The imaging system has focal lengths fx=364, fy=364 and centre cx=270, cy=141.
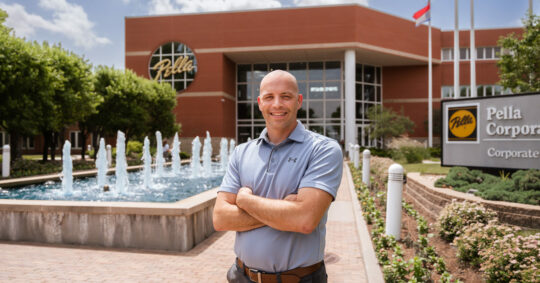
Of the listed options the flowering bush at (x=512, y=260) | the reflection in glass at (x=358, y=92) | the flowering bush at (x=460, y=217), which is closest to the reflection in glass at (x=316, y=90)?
the reflection in glass at (x=358, y=92)

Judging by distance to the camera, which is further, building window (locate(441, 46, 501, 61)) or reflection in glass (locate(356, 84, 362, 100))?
building window (locate(441, 46, 501, 61))

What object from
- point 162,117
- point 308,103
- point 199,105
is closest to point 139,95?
point 162,117

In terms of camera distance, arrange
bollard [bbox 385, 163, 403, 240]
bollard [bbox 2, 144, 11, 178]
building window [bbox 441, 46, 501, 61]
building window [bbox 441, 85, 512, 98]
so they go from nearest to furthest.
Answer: bollard [bbox 385, 163, 403, 240]
bollard [bbox 2, 144, 11, 178]
building window [bbox 441, 85, 512, 98]
building window [bbox 441, 46, 501, 61]

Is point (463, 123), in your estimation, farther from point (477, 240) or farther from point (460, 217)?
point (477, 240)

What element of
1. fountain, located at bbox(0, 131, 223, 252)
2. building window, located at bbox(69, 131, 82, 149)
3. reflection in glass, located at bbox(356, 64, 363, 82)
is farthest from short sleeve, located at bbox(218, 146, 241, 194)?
building window, located at bbox(69, 131, 82, 149)

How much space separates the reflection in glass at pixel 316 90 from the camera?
34.3 metres

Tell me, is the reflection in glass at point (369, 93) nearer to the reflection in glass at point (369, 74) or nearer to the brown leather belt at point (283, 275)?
the reflection in glass at point (369, 74)

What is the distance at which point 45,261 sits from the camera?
4.94 metres

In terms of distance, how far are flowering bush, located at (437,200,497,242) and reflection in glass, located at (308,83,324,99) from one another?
29478 millimetres

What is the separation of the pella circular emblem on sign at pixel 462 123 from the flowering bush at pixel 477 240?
494 cm

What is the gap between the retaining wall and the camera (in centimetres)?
490

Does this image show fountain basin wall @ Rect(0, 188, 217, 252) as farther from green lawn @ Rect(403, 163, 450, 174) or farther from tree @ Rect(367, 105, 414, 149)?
tree @ Rect(367, 105, 414, 149)

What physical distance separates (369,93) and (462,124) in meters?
27.7

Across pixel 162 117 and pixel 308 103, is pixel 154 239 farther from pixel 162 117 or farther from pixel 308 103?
pixel 308 103
